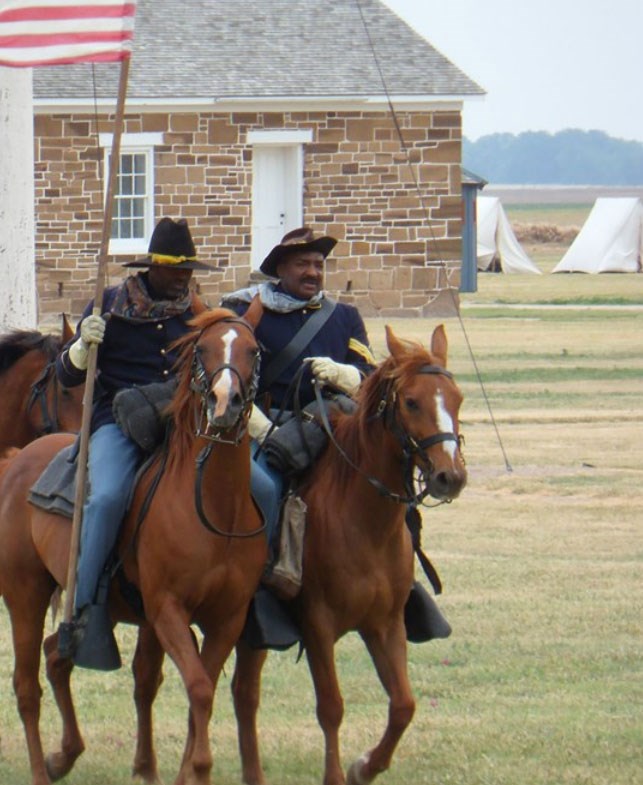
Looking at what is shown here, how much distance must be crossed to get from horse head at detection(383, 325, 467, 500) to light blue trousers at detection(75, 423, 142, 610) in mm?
1076

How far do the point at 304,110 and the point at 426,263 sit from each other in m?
A: 3.47

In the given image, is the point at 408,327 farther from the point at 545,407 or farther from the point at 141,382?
the point at 141,382

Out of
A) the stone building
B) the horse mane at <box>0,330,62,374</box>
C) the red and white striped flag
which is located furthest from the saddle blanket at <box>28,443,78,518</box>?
the stone building

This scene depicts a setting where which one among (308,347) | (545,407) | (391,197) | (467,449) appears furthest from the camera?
(391,197)

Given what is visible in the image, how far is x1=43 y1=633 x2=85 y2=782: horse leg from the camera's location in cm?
786

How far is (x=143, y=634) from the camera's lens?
789cm

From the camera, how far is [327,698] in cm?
739

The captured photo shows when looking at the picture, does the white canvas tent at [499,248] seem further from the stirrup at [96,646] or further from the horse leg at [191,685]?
the horse leg at [191,685]

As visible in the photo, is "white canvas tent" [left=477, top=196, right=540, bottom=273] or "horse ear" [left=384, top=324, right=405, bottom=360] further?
"white canvas tent" [left=477, top=196, right=540, bottom=273]

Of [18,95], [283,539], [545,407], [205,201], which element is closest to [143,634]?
[283,539]

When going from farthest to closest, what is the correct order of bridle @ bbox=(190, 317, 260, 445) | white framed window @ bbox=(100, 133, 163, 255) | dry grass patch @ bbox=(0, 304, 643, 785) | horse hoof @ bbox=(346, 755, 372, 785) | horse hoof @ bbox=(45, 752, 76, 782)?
white framed window @ bbox=(100, 133, 163, 255)
dry grass patch @ bbox=(0, 304, 643, 785)
horse hoof @ bbox=(45, 752, 76, 782)
horse hoof @ bbox=(346, 755, 372, 785)
bridle @ bbox=(190, 317, 260, 445)

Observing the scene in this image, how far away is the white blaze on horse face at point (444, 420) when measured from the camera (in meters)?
7.02

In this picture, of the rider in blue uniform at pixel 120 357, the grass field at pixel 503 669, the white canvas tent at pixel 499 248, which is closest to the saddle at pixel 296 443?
the rider in blue uniform at pixel 120 357

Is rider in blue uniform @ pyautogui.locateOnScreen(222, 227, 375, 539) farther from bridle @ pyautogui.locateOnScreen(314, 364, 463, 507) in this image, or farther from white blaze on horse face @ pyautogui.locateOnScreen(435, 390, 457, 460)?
white blaze on horse face @ pyautogui.locateOnScreen(435, 390, 457, 460)
